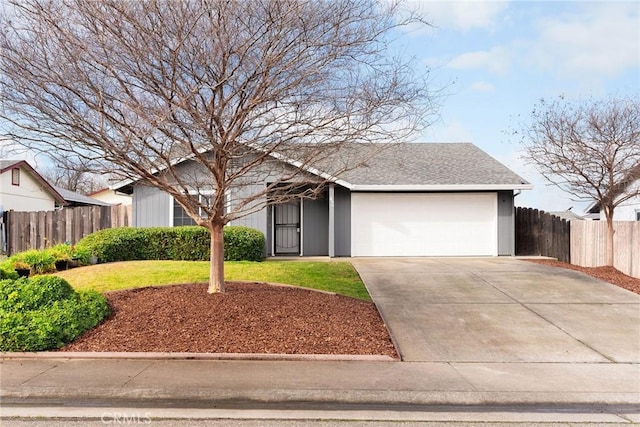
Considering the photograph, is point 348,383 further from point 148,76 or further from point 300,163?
point 148,76

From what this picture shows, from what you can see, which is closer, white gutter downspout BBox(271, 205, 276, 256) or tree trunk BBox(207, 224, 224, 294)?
tree trunk BBox(207, 224, 224, 294)

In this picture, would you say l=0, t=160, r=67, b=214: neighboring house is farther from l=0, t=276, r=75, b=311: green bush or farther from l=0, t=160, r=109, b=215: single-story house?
l=0, t=276, r=75, b=311: green bush

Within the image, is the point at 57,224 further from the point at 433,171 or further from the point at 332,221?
the point at 433,171

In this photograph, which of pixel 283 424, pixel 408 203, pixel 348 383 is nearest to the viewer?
pixel 283 424

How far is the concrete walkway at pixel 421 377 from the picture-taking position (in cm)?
442

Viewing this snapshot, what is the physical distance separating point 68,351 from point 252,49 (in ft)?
15.4

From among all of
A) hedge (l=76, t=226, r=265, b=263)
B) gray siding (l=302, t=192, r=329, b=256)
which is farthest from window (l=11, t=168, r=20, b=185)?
gray siding (l=302, t=192, r=329, b=256)

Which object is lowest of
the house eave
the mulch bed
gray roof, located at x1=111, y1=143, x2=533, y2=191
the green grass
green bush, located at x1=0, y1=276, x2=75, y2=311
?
the mulch bed

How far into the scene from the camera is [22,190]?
25.5m

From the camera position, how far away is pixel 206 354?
5.63 metres

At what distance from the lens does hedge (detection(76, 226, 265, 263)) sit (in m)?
12.4

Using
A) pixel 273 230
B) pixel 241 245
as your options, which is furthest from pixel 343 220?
pixel 241 245

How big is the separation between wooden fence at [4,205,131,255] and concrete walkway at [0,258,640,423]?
31.4 feet

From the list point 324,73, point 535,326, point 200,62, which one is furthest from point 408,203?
point 200,62
